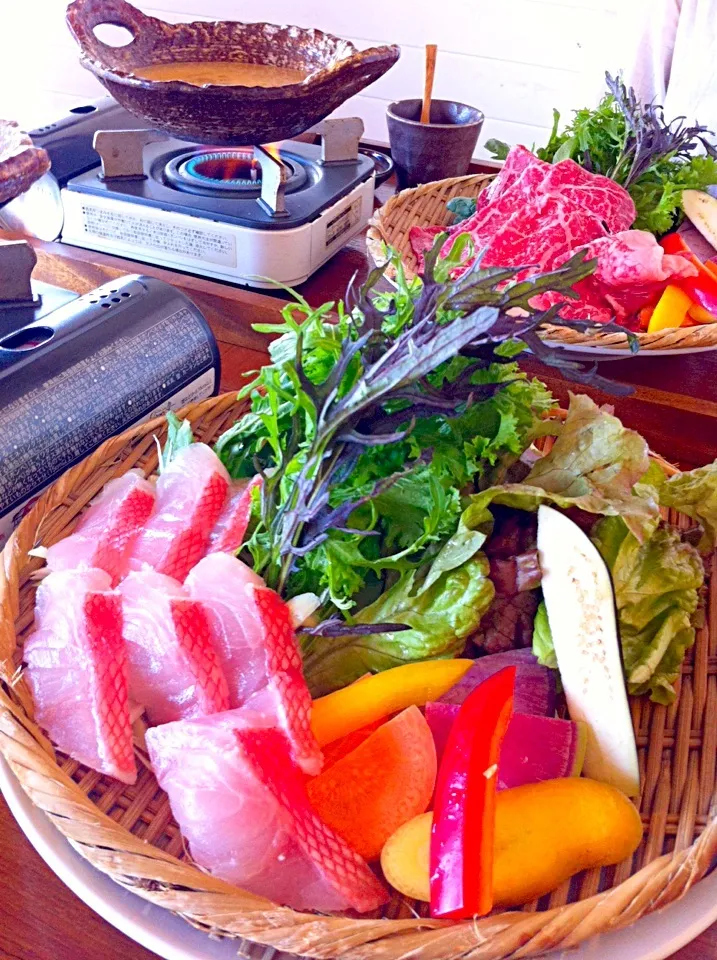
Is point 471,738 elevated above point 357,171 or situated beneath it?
situated beneath

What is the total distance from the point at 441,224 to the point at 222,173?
19.4 inches

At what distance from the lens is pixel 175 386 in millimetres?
1184

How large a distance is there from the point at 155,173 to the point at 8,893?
4.62 feet

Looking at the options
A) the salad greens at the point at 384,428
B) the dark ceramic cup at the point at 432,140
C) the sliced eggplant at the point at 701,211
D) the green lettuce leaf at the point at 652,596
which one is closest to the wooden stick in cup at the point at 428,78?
the dark ceramic cup at the point at 432,140

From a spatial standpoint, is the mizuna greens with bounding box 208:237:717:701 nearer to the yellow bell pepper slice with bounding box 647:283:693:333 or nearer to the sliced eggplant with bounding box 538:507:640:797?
the sliced eggplant with bounding box 538:507:640:797

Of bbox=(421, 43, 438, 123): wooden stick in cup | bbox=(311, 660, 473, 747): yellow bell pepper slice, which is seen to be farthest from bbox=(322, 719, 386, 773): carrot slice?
bbox=(421, 43, 438, 123): wooden stick in cup

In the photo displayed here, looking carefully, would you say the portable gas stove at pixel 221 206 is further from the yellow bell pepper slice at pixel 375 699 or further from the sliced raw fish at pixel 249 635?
the yellow bell pepper slice at pixel 375 699

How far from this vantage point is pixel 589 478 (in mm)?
951

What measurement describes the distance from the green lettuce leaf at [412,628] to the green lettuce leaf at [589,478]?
0.07 meters

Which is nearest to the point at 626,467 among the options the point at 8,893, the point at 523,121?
the point at 8,893

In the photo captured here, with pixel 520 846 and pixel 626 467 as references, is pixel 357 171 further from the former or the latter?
pixel 520 846

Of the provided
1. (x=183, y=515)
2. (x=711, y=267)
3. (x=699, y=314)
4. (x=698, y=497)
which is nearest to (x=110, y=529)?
(x=183, y=515)

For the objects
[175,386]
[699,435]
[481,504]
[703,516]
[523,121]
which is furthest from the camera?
[523,121]

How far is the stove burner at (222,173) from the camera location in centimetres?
158
